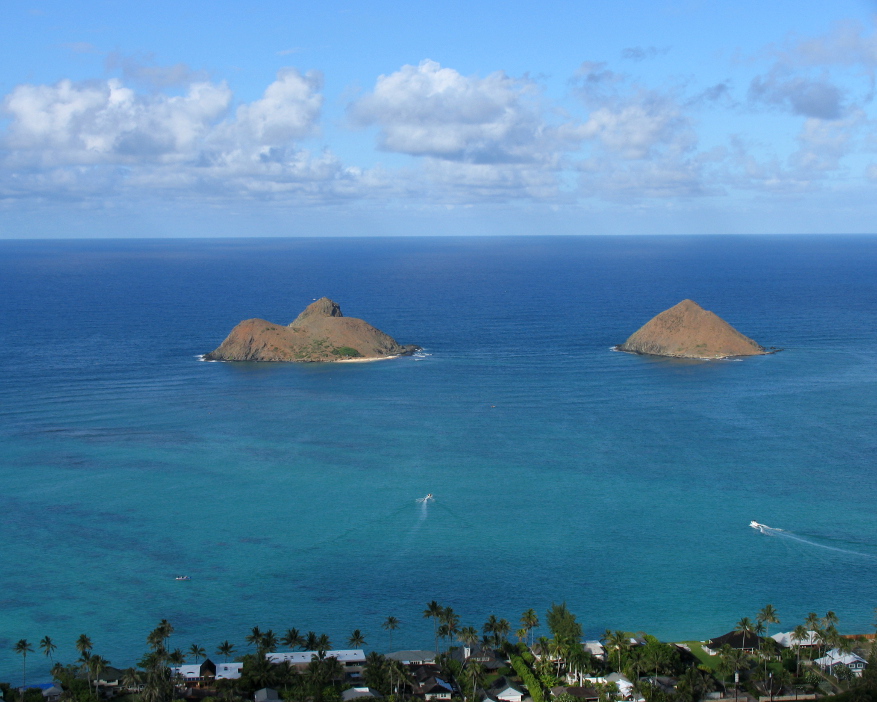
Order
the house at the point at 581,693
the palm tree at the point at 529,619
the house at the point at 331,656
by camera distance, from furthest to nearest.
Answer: the palm tree at the point at 529,619 < the house at the point at 331,656 < the house at the point at 581,693

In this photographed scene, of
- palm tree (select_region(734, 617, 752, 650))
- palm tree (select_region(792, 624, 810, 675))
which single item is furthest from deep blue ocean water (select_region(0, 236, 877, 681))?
palm tree (select_region(792, 624, 810, 675))

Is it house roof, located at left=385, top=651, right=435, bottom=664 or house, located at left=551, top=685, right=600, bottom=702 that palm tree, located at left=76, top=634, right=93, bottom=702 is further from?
house, located at left=551, top=685, right=600, bottom=702

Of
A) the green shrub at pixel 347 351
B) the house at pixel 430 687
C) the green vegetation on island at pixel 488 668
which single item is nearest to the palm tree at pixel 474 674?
the green vegetation on island at pixel 488 668

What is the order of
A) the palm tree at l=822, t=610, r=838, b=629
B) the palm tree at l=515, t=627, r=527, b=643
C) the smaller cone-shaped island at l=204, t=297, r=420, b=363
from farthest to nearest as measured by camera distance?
the smaller cone-shaped island at l=204, t=297, r=420, b=363 → the palm tree at l=515, t=627, r=527, b=643 → the palm tree at l=822, t=610, r=838, b=629

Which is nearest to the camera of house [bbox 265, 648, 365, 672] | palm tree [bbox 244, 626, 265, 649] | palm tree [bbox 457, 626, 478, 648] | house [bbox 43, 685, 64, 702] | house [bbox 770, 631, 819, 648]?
house [bbox 43, 685, 64, 702]

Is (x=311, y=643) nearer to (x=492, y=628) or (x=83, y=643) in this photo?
(x=492, y=628)

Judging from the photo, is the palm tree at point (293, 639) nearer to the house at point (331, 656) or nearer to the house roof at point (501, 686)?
the house at point (331, 656)

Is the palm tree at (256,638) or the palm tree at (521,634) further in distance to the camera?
the palm tree at (521,634)
